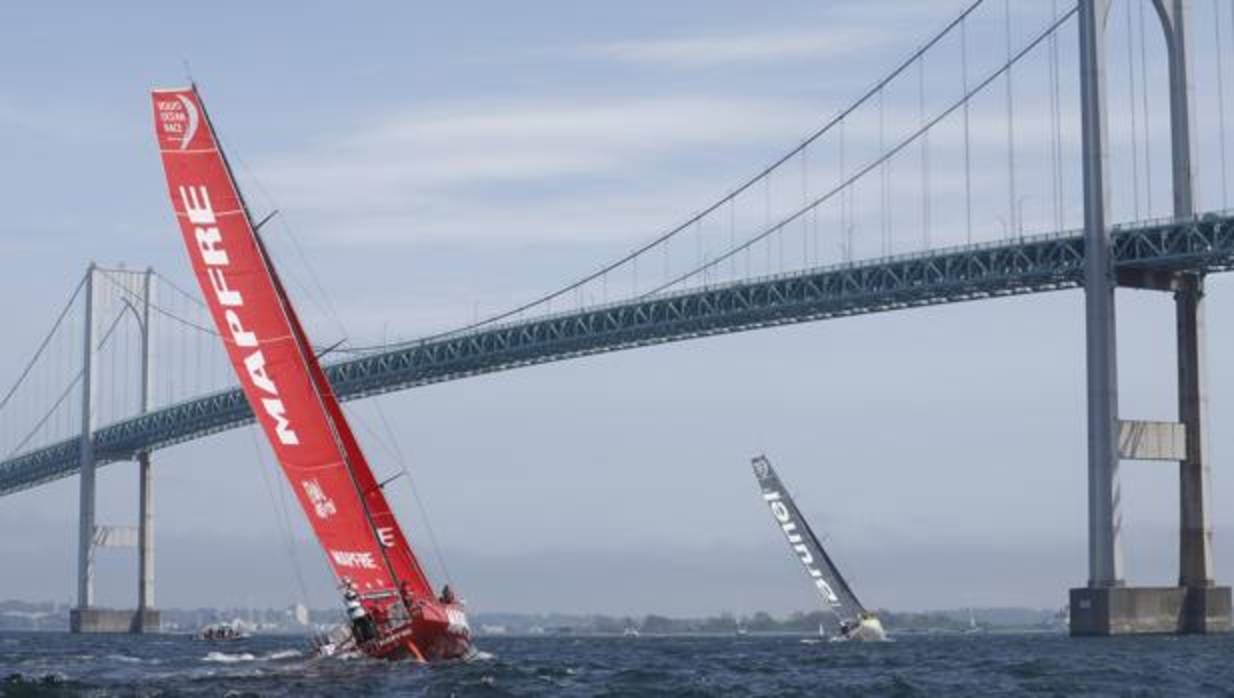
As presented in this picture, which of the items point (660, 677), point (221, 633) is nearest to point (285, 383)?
point (660, 677)

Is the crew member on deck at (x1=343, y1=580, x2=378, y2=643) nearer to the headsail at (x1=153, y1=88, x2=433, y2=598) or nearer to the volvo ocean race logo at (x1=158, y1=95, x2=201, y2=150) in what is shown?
the headsail at (x1=153, y1=88, x2=433, y2=598)

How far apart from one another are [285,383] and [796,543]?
113 feet

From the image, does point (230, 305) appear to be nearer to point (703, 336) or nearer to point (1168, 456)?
point (1168, 456)

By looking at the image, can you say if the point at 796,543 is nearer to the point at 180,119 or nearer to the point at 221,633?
the point at 221,633

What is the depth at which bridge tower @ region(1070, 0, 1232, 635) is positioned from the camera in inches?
1919

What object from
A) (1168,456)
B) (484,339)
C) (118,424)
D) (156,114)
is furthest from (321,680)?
(118,424)

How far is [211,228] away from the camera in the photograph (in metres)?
26.6

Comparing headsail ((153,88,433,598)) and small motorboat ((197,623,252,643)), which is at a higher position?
headsail ((153,88,433,598))

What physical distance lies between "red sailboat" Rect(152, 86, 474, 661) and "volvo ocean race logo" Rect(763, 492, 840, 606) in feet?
104

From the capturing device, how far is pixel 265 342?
26.7 m

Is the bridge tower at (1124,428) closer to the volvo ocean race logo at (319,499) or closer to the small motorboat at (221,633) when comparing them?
the volvo ocean race logo at (319,499)

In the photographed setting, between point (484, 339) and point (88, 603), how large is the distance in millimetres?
24915

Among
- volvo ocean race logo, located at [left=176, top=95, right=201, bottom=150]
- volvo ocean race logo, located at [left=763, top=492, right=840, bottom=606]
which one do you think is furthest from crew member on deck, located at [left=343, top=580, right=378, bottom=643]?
volvo ocean race logo, located at [left=763, top=492, right=840, bottom=606]

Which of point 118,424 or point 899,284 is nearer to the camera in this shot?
point 899,284
